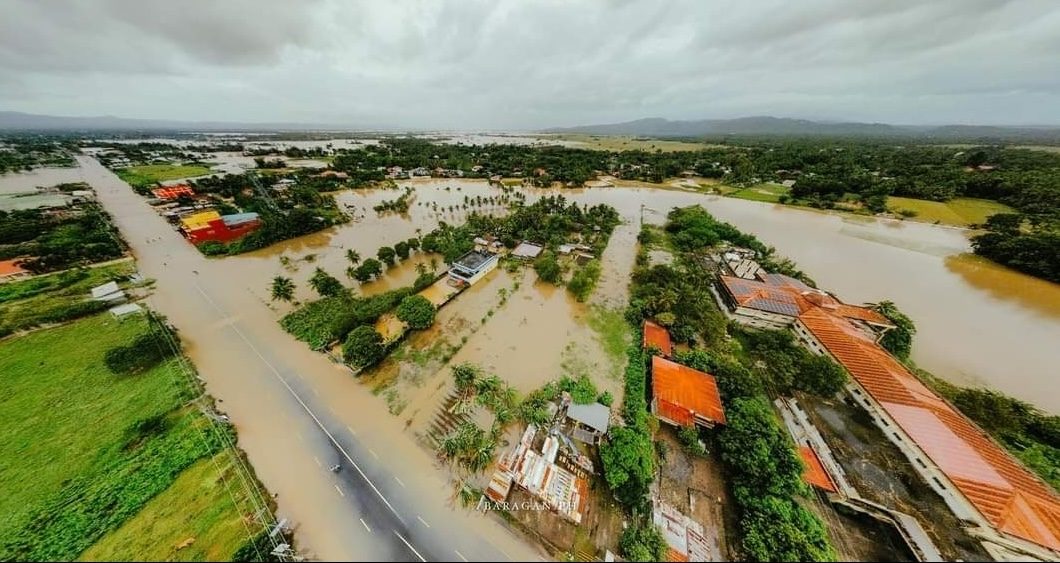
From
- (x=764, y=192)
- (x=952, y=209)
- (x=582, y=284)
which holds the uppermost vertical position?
(x=764, y=192)

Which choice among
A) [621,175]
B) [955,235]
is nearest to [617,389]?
[955,235]

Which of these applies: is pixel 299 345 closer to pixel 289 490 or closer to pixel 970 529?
pixel 289 490

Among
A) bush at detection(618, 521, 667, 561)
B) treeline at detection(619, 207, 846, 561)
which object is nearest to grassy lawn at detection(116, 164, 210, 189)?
treeline at detection(619, 207, 846, 561)

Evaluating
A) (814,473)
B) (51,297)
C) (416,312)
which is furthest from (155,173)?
(814,473)

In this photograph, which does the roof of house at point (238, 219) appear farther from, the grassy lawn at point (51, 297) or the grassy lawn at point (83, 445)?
the grassy lawn at point (83, 445)

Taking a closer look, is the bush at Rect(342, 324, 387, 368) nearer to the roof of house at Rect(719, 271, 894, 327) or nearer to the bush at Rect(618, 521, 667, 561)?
the bush at Rect(618, 521, 667, 561)

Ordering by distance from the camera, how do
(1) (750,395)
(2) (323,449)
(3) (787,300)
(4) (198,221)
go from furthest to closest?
(4) (198,221) < (3) (787,300) < (1) (750,395) < (2) (323,449)

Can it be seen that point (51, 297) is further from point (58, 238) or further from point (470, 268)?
point (470, 268)
